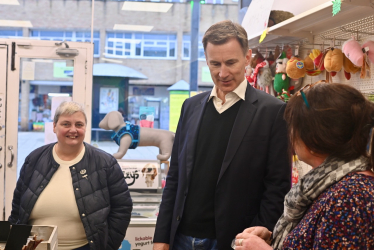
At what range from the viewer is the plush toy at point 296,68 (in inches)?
89.4

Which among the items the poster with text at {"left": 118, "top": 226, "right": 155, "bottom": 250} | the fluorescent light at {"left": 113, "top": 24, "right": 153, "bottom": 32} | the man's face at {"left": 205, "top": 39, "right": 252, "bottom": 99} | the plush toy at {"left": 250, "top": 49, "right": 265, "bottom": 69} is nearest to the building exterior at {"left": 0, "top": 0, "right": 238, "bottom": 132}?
the fluorescent light at {"left": 113, "top": 24, "right": 153, "bottom": 32}

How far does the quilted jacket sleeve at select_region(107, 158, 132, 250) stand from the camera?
2244 millimetres

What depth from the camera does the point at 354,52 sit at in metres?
1.84

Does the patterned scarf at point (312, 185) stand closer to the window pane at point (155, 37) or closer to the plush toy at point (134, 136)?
the plush toy at point (134, 136)

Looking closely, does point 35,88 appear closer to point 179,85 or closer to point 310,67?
point 179,85

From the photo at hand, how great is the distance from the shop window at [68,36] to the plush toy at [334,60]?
248 centimetres

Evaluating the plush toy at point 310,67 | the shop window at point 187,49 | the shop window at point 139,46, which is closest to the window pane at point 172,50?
the shop window at point 139,46

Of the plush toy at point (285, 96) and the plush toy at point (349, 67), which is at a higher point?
the plush toy at point (349, 67)

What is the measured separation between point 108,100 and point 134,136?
540mm

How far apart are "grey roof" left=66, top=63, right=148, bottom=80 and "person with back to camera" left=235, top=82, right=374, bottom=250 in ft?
9.93

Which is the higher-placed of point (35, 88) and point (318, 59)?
point (318, 59)

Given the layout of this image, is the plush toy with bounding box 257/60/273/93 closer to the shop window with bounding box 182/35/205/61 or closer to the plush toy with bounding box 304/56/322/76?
the plush toy with bounding box 304/56/322/76

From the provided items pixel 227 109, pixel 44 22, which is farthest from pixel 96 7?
pixel 227 109

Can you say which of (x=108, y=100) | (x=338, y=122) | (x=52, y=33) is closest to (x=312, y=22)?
(x=338, y=122)
